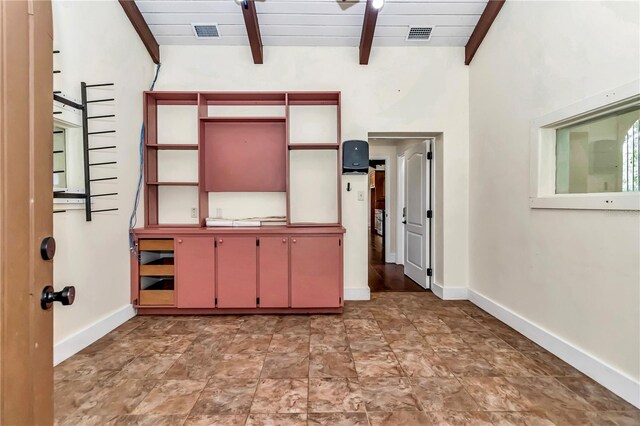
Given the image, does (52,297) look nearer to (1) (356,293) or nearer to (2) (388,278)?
(1) (356,293)

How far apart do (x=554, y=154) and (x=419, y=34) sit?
207 centimetres

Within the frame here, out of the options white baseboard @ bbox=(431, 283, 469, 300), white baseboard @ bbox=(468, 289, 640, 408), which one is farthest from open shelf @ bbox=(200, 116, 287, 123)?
white baseboard @ bbox=(468, 289, 640, 408)

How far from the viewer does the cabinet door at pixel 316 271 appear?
3.25 meters

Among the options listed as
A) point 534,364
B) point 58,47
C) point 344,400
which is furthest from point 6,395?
point 534,364

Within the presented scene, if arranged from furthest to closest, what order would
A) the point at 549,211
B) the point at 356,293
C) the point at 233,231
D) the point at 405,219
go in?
1. the point at 405,219
2. the point at 356,293
3. the point at 233,231
4. the point at 549,211

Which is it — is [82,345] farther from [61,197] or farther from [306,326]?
[306,326]

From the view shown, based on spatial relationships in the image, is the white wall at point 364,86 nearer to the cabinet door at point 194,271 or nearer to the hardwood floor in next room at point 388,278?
the hardwood floor in next room at point 388,278

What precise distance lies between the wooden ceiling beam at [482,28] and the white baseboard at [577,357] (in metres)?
2.92

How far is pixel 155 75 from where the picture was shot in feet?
12.2

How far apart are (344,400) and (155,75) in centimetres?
397

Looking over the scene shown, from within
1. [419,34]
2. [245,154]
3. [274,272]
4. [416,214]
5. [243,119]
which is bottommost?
[274,272]

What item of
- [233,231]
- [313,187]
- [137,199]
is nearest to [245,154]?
[313,187]

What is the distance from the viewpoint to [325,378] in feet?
6.89

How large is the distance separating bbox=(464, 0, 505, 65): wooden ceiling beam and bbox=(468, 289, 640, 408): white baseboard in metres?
2.92
